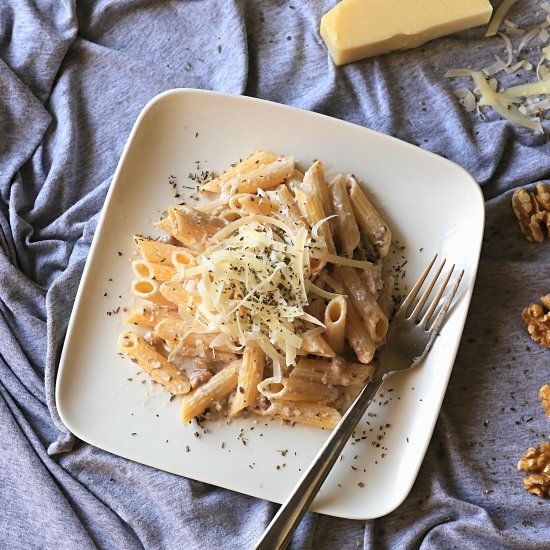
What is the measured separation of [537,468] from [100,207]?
1411mm

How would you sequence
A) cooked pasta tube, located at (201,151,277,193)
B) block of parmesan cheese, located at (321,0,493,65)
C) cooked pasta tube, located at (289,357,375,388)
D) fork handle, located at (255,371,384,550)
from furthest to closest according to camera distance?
1. block of parmesan cheese, located at (321,0,493,65)
2. cooked pasta tube, located at (201,151,277,193)
3. cooked pasta tube, located at (289,357,375,388)
4. fork handle, located at (255,371,384,550)

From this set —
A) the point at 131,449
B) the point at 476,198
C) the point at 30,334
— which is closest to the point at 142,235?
the point at 30,334

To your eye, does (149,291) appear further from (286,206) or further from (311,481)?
(311,481)

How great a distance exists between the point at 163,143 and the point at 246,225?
397mm

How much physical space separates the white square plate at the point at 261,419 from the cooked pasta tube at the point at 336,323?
7.9 inches

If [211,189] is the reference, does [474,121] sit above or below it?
below

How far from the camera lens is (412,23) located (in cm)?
216

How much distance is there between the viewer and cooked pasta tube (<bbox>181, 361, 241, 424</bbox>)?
6.28 ft

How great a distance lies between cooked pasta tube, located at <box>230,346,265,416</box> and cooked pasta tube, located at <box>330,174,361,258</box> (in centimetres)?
35

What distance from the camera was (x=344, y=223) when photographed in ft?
6.43

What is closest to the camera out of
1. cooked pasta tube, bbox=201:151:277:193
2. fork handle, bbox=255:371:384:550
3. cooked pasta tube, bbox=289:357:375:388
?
fork handle, bbox=255:371:384:550

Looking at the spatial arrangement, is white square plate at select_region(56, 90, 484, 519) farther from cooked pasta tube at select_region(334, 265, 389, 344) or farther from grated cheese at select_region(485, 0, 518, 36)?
grated cheese at select_region(485, 0, 518, 36)

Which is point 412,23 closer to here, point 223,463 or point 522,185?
point 522,185

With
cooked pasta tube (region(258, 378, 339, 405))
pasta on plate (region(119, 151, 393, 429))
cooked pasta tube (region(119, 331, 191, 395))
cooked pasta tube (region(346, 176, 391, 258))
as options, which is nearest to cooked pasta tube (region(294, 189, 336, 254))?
pasta on plate (region(119, 151, 393, 429))
